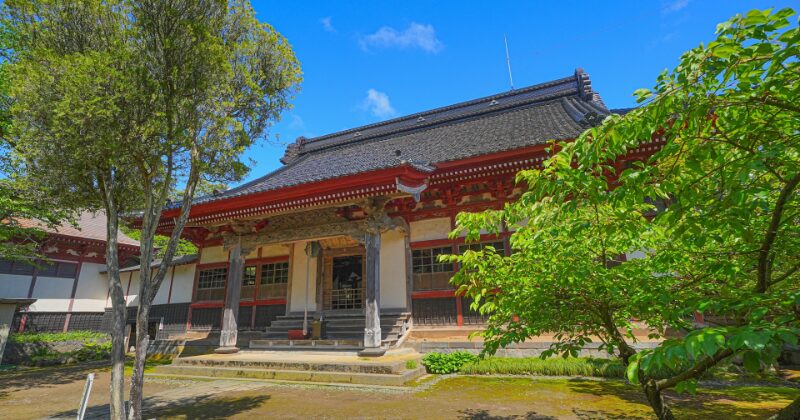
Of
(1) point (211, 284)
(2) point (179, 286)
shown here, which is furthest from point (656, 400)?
(2) point (179, 286)

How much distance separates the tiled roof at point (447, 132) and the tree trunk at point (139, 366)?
7.32 metres

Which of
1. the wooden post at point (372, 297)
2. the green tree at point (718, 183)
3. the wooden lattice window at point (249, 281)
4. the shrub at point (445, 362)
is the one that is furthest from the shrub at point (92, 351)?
the green tree at point (718, 183)

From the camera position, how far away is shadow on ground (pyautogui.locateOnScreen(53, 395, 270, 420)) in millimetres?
5770

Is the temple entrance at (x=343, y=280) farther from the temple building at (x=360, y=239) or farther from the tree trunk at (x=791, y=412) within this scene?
the tree trunk at (x=791, y=412)

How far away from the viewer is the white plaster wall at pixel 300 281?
41.7 feet

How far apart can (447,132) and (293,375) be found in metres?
11.6

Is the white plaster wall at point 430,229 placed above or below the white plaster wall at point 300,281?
above

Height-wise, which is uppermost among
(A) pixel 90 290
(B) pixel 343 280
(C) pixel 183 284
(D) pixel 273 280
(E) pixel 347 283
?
(A) pixel 90 290

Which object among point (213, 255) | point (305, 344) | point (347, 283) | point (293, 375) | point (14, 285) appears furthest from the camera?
point (14, 285)

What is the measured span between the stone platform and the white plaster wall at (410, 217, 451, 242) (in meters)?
3.32

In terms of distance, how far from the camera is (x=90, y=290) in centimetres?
1970

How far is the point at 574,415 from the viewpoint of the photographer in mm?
4996

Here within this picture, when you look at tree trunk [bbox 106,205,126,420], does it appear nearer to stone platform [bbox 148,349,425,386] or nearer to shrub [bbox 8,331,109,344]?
stone platform [bbox 148,349,425,386]

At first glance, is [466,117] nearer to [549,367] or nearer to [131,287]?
[549,367]
